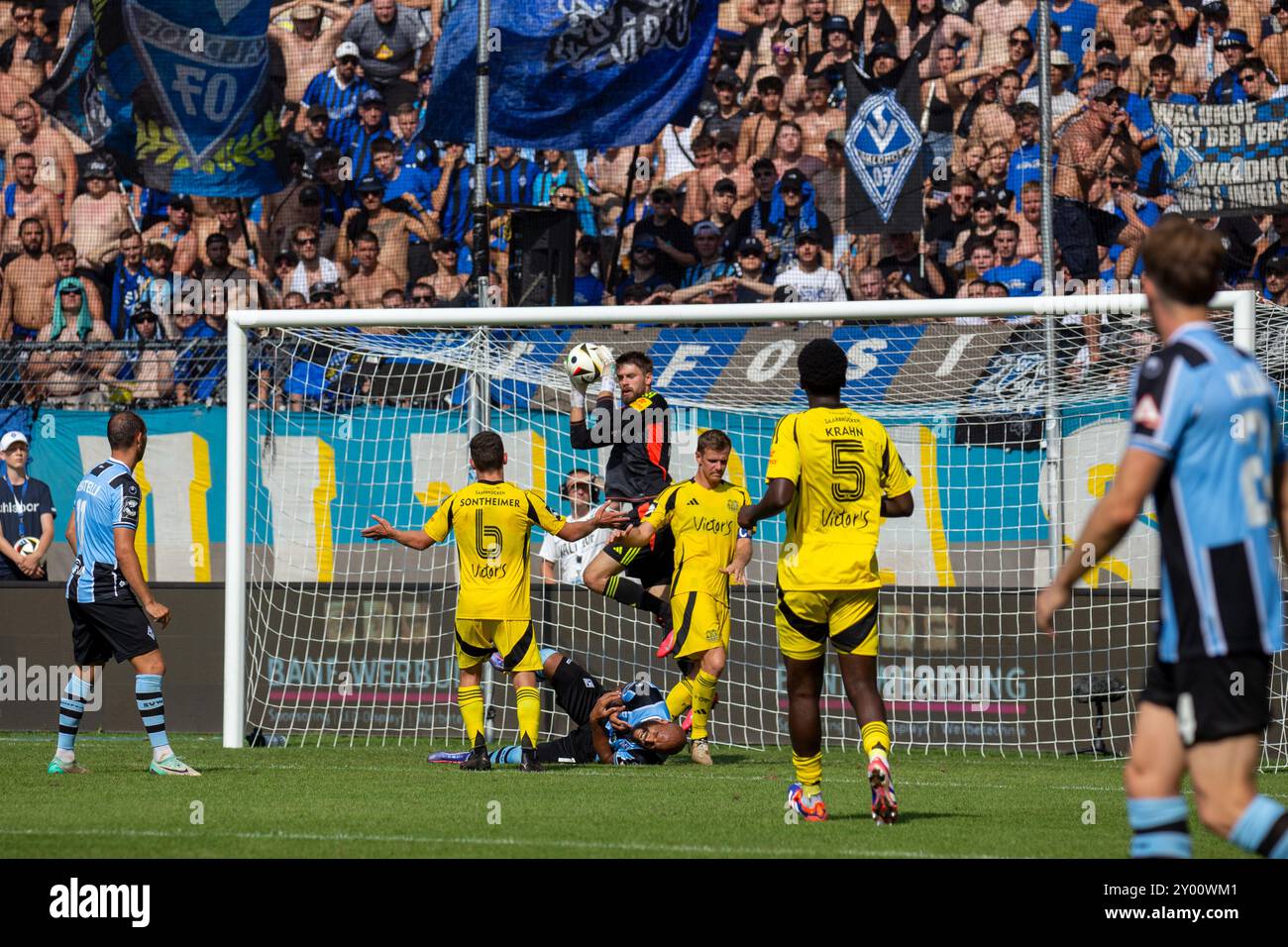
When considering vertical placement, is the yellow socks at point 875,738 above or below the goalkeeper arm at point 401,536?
below

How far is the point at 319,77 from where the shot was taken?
56.3ft

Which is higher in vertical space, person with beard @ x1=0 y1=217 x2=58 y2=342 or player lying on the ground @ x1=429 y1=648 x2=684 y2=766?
person with beard @ x1=0 y1=217 x2=58 y2=342

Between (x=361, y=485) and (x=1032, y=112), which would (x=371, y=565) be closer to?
(x=361, y=485)

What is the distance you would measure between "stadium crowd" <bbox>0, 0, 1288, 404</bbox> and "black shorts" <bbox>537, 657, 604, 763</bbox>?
5088 mm

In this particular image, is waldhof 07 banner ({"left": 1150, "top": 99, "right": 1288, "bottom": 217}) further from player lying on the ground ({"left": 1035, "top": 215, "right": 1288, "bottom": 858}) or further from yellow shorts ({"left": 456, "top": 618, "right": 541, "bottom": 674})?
player lying on the ground ({"left": 1035, "top": 215, "right": 1288, "bottom": 858})

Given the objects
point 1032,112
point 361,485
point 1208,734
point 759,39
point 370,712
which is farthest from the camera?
point 759,39

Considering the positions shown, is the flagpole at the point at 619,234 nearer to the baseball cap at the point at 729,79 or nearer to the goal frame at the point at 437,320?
the baseball cap at the point at 729,79

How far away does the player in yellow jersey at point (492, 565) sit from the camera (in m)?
9.97

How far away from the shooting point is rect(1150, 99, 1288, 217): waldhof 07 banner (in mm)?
13891

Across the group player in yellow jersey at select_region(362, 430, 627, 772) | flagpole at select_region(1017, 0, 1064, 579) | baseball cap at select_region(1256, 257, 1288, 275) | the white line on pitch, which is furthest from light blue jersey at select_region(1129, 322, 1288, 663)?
baseball cap at select_region(1256, 257, 1288, 275)

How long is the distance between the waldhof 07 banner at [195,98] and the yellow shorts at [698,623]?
727 cm

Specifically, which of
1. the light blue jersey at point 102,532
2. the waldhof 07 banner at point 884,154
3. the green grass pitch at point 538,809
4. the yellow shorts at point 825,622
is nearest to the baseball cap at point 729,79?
the waldhof 07 banner at point 884,154

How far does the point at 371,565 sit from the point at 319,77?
6632 millimetres

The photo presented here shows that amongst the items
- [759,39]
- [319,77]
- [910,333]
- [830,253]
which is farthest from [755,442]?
[319,77]
